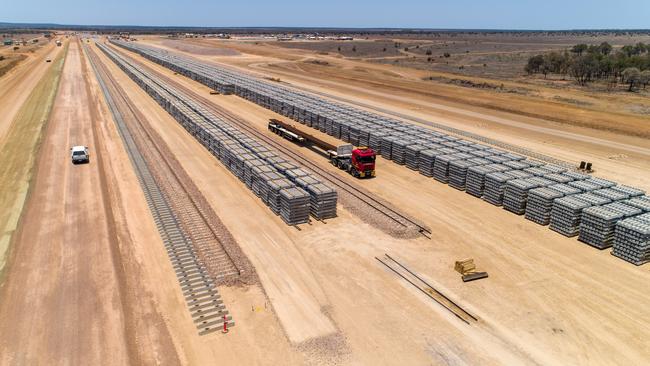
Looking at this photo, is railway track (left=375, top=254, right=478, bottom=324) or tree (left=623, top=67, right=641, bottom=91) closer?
railway track (left=375, top=254, right=478, bottom=324)

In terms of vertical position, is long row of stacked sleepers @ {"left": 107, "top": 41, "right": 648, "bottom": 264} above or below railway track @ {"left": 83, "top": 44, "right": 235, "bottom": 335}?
above

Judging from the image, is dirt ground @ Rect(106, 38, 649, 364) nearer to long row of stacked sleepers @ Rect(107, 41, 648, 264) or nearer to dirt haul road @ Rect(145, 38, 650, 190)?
long row of stacked sleepers @ Rect(107, 41, 648, 264)

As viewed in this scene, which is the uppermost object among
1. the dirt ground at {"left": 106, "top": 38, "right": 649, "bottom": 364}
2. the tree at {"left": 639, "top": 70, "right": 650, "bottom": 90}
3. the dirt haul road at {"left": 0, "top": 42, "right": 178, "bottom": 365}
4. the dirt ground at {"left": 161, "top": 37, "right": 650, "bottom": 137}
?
the tree at {"left": 639, "top": 70, "right": 650, "bottom": 90}

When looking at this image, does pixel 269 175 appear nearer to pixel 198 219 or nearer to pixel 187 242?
pixel 198 219

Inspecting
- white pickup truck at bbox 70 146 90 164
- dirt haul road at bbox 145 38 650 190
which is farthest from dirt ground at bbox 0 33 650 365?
dirt haul road at bbox 145 38 650 190

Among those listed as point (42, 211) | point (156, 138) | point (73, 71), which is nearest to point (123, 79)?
point (73, 71)

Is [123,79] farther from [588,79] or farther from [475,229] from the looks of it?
[588,79]

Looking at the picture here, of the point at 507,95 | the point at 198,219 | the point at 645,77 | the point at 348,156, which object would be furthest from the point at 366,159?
the point at 645,77
